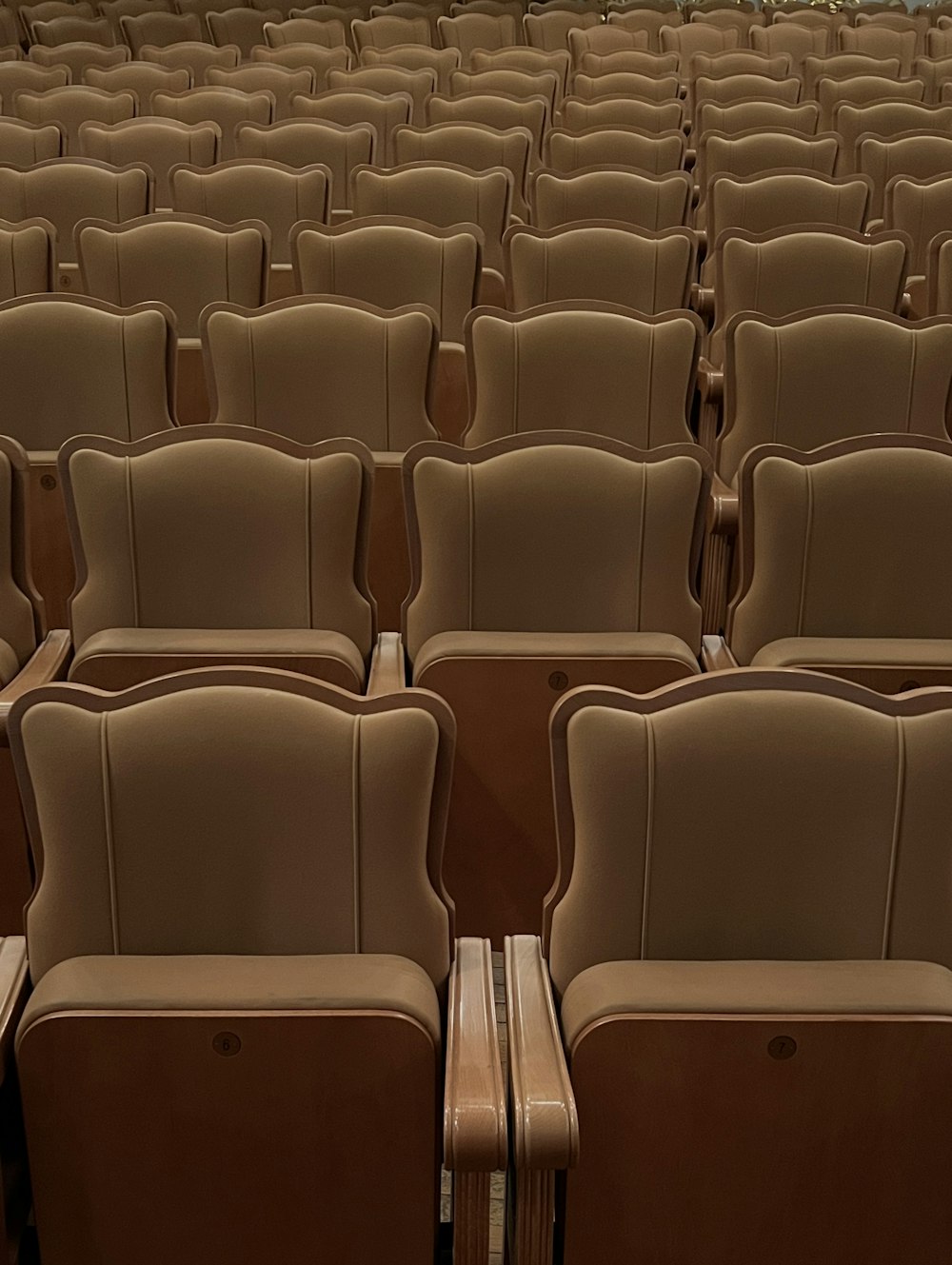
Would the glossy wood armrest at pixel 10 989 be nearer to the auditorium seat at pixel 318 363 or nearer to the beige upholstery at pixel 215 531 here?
the beige upholstery at pixel 215 531

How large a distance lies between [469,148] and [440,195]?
0.16 metres

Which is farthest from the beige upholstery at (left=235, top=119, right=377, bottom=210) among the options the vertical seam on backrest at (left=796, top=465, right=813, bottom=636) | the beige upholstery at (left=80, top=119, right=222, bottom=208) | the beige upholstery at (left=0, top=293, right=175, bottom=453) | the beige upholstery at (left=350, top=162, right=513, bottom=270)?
the vertical seam on backrest at (left=796, top=465, right=813, bottom=636)

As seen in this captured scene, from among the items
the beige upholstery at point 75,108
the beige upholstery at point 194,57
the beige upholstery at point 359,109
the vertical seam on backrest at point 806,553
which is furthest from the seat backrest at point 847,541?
the beige upholstery at point 194,57

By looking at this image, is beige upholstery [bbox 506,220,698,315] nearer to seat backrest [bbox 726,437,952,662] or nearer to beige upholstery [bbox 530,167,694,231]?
beige upholstery [bbox 530,167,694,231]

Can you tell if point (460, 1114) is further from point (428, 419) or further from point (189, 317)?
point (189, 317)

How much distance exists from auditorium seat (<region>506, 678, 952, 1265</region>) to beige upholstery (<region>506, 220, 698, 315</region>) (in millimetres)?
599

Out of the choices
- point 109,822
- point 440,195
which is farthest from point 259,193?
point 109,822

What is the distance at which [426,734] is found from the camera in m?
0.41

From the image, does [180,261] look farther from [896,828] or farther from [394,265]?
[896,828]

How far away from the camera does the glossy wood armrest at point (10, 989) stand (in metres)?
0.38

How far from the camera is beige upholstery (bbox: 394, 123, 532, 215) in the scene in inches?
49.1

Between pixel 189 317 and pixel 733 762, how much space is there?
69 cm

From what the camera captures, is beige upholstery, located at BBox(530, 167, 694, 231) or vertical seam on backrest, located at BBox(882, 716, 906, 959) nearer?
vertical seam on backrest, located at BBox(882, 716, 906, 959)

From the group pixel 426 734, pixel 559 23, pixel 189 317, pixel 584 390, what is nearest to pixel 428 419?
Result: pixel 584 390
